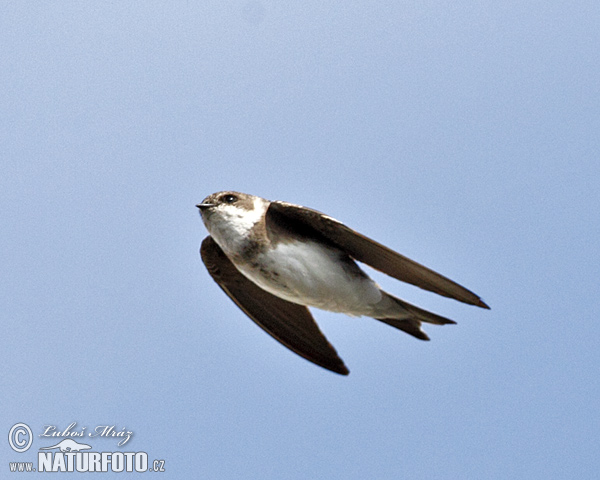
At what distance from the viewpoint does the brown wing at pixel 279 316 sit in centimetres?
727

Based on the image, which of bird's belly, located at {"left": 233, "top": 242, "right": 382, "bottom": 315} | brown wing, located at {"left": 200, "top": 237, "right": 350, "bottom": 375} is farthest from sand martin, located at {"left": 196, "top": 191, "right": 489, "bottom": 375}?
brown wing, located at {"left": 200, "top": 237, "right": 350, "bottom": 375}

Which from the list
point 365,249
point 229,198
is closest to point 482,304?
point 365,249

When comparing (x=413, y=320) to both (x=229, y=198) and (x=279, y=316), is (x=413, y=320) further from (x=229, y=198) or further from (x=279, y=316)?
(x=229, y=198)

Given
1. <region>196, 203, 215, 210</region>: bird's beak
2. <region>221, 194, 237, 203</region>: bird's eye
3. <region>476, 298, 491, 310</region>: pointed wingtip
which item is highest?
<region>221, 194, 237, 203</region>: bird's eye

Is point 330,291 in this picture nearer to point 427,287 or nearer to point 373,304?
point 373,304

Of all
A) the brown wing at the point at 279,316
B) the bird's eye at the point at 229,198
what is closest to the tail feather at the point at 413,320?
the brown wing at the point at 279,316

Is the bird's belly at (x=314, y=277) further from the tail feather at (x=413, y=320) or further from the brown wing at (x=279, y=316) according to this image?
the brown wing at (x=279, y=316)

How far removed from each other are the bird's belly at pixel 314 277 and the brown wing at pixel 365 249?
16 cm

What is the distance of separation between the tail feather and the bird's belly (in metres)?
0.30

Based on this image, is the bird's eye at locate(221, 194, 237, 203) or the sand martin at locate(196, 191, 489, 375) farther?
the bird's eye at locate(221, 194, 237, 203)

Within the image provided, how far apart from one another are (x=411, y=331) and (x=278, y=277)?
1473 mm

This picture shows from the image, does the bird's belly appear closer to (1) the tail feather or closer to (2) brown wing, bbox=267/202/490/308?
(2) brown wing, bbox=267/202/490/308

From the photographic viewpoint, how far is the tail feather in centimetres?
661

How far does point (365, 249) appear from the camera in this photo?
19.9 feet
